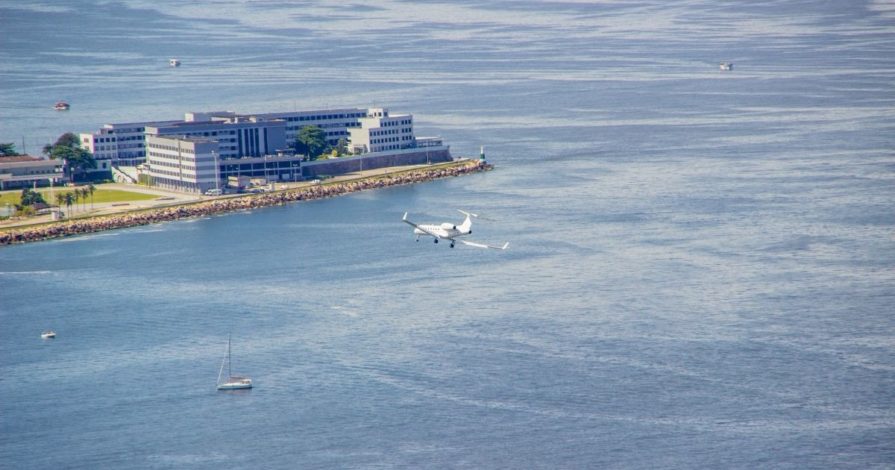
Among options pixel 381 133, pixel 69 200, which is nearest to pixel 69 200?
pixel 69 200

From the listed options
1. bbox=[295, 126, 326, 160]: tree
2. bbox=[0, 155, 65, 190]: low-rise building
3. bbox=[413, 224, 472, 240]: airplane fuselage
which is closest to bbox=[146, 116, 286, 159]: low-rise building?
bbox=[295, 126, 326, 160]: tree

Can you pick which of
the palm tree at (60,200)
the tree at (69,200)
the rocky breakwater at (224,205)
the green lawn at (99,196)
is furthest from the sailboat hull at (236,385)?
the green lawn at (99,196)

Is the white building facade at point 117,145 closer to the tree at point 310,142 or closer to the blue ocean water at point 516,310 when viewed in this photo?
the tree at point 310,142

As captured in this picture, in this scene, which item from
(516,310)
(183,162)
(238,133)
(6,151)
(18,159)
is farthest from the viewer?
(6,151)

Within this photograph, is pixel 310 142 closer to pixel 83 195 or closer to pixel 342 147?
pixel 342 147

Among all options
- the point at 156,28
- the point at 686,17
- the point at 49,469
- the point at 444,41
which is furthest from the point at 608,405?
the point at 686,17

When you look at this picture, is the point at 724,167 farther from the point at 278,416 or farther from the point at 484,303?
the point at 278,416

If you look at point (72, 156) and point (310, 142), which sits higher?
point (310, 142)
